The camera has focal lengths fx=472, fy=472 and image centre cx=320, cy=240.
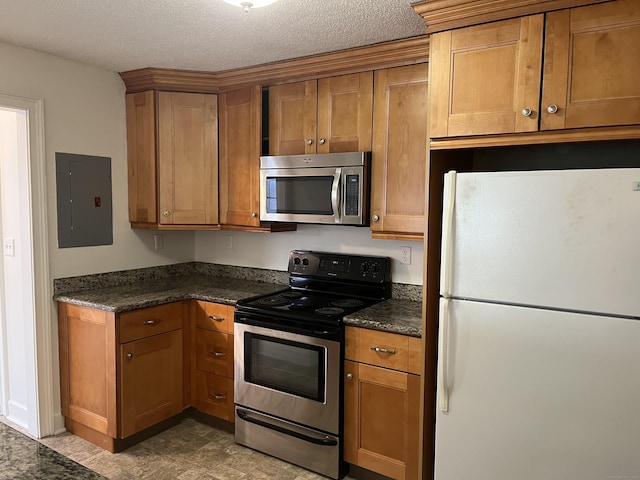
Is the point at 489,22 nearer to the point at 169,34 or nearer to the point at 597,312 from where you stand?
the point at 597,312

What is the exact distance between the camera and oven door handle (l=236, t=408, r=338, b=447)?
2.52 metres

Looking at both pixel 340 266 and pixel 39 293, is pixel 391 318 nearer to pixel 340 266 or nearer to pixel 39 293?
pixel 340 266

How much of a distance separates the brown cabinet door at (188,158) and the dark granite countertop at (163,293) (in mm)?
461

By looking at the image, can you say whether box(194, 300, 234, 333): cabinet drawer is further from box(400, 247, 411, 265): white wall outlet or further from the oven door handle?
box(400, 247, 411, 265): white wall outlet

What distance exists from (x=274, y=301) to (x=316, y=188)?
2.37ft

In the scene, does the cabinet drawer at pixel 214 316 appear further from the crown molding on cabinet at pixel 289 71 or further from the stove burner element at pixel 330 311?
the crown molding on cabinet at pixel 289 71

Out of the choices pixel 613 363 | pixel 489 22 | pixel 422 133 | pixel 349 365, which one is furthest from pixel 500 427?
pixel 489 22

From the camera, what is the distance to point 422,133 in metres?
2.49

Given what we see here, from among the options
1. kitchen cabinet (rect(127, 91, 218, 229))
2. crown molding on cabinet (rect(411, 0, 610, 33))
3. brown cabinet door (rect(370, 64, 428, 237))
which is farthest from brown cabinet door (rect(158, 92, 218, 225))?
crown molding on cabinet (rect(411, 0, 610, 33))

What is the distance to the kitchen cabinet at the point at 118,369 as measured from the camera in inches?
107

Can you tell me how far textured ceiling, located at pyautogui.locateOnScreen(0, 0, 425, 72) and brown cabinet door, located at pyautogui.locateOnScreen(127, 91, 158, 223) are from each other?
356mm

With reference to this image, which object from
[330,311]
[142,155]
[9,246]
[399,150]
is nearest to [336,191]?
[399,150]

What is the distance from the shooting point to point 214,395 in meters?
3.06

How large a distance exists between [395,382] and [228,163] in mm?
1814
